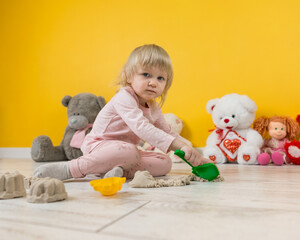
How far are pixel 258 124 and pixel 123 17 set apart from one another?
1.21m

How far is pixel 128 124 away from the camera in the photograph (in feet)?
3.48

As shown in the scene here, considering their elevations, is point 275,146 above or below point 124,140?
below

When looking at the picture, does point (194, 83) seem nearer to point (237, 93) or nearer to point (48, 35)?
point (237, 93)

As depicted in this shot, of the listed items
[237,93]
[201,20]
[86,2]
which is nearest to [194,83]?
[237,93]

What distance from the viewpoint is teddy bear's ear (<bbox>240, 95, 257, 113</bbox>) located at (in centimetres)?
177

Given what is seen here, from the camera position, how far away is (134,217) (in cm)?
53

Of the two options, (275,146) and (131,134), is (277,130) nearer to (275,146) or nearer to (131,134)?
(275,146)

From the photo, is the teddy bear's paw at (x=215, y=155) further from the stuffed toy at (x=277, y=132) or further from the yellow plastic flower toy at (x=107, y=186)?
the yellow plastic flower toy at (x=107, y=186)

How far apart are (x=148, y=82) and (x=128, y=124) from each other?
0.17 meters

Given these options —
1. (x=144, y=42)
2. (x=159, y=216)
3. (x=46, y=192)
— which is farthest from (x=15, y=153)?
(x=159, y=216)

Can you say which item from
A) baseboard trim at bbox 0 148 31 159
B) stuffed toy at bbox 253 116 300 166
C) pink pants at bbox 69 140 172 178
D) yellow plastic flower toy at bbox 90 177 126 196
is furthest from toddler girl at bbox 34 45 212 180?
baseboard trim at bbox 0 148 31 159

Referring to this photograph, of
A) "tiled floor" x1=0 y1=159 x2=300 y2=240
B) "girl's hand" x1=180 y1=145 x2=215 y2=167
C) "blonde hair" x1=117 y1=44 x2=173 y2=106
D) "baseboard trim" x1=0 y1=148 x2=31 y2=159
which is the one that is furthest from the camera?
"baseboard trim" x1=0 y1=148 x2=31 y2=159

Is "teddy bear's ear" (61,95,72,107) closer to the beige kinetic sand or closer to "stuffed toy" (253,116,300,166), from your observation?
"stuffed toy" (253,116,300,166)

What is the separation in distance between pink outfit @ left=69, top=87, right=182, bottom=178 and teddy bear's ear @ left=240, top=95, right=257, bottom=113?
70 centimetres
